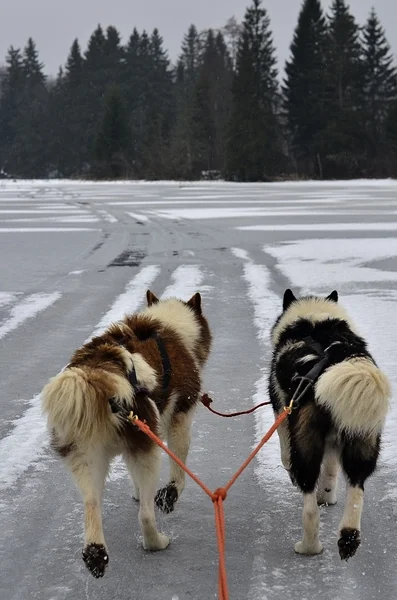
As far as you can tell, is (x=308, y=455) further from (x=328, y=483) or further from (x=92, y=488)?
(x=92, y=488)

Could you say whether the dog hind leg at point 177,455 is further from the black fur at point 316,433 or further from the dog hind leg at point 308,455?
the dog hind leg at point 308,455

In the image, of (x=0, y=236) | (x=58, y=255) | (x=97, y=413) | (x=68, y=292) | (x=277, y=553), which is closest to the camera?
(x=97, y=413)

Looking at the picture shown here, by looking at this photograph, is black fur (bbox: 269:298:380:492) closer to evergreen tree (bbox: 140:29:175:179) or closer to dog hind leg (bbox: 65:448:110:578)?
dog hind leg (bbox: 65:448:110:578)

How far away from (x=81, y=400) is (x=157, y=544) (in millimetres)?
866

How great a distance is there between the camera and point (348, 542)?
9.50 feet

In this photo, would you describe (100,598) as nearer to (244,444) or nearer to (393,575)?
(393,575)

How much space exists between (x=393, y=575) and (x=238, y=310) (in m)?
5.87

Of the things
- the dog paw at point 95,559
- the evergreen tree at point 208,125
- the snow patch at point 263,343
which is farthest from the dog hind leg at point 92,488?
the evergreen tree at point 208,125

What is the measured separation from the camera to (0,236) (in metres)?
18.7

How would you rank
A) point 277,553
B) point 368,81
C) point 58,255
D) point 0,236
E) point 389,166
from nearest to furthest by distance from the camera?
point 277,553
point 58,255
point 0,236
point 389,166
point 368,81

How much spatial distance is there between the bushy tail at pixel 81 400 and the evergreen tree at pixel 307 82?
73531 mm

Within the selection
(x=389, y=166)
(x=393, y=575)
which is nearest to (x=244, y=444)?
(x=393, y=575)

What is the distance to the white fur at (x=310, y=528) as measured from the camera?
10.2 feet

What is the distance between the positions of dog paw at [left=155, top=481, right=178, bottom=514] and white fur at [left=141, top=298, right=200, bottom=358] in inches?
27.8
